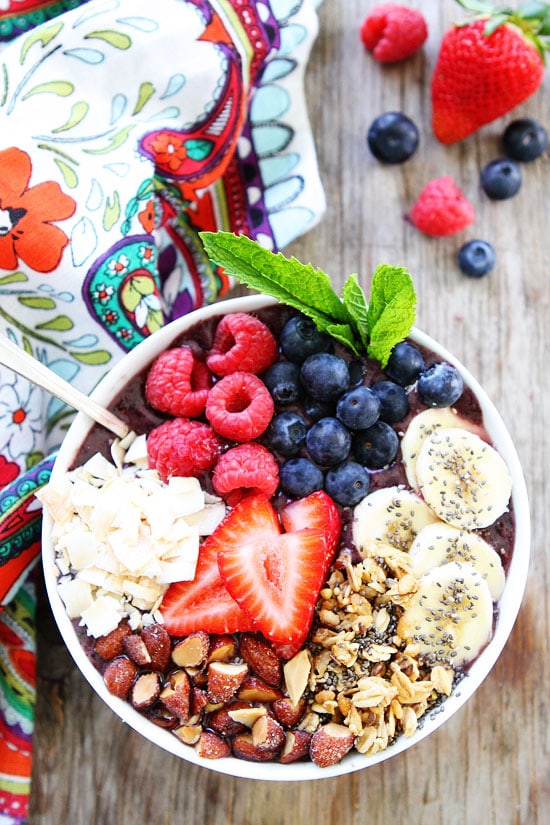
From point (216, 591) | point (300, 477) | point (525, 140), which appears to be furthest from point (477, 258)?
point (216, 591)

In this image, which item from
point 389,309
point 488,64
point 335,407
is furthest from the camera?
point 488,64

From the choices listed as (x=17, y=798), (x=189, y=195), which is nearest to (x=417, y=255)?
(x=189, y=195)

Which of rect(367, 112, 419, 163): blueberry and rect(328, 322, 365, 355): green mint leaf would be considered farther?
rect(367, 112, 419, 163): blueberry

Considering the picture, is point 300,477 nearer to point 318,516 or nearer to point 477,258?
point 318,516

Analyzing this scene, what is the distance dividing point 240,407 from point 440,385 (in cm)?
35

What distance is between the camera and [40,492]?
4.74 ft

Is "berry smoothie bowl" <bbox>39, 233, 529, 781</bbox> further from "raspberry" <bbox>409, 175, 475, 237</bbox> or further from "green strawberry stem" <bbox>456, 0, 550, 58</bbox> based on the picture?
"green strawberry stem" <bbox>456, 0, 550, 58</bbox>

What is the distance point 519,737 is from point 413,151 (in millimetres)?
1324

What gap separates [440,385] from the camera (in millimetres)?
1471

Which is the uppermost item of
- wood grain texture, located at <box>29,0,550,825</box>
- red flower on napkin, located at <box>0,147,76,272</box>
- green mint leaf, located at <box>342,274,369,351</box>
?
red flower on napkin, located at <box>0,147,76,272</box>

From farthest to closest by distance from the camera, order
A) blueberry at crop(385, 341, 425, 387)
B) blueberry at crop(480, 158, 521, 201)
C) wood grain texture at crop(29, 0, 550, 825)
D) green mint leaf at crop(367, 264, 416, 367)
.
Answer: blueberry at crop(480, 158, 521, 201) → wood grain texture at crop(29, 0, 550, 825) → blueberry at crop(385, 341, 425, 387) → green mint leaf at crop(367, 264, 416, 367)

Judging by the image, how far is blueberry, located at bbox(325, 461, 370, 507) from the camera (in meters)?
1.47

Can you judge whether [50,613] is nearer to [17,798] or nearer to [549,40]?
[17,798]

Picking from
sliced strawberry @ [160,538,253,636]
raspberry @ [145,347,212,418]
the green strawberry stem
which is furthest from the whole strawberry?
sliced strawberry @ [160,538,253,636]
